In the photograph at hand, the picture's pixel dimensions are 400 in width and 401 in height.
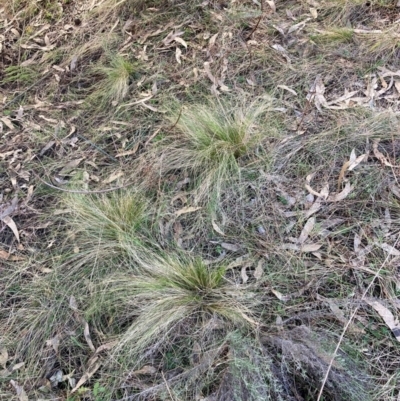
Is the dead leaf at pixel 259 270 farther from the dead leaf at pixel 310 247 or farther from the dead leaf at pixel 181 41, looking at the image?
the dead leaf at pixel 181 41

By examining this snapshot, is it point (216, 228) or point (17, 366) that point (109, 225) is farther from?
point (17, 366)

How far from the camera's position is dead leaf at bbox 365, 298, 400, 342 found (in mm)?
1768

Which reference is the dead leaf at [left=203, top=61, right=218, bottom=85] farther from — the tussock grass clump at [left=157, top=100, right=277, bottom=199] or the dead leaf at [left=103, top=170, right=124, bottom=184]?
the dead leaf at [left=103, top=170, right=124, bottom=184]

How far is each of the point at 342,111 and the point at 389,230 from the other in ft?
2.49

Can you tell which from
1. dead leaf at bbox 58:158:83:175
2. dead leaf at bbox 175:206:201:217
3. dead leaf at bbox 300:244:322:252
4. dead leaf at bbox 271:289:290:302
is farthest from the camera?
dead leaf at bbox 58:158:83:175

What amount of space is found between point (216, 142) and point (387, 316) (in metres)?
1.12

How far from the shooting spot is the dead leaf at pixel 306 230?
6.77ft

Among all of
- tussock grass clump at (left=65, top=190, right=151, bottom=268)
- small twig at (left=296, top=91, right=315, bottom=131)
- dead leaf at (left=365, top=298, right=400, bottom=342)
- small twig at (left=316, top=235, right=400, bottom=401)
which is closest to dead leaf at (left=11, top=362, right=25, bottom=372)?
tussock grass clump at (left=65, top=190, right=151, bottom=268)

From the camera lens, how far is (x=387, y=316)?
180 cm

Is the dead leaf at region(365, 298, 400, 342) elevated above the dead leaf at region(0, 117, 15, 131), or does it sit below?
below

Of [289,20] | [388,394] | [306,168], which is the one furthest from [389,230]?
[289,20]

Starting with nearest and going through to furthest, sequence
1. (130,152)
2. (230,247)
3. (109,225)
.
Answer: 1. (230,247)
2. (109,225)
3. (130,152)

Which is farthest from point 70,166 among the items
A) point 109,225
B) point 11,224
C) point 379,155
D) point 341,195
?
point 379,155

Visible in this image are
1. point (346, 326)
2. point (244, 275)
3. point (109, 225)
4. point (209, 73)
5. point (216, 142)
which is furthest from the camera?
point (209, 73)
